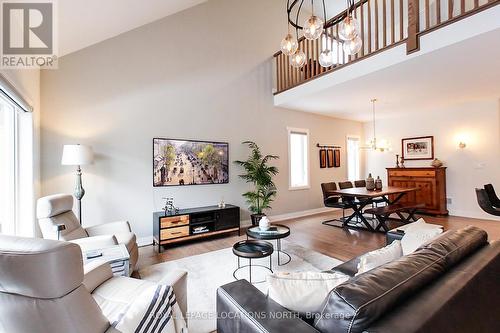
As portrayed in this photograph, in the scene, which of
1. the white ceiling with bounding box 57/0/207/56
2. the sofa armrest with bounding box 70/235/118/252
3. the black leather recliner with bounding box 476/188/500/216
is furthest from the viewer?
the black leather recliner with bounding box 476/188/500/216

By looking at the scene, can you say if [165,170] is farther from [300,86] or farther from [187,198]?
[300,86]

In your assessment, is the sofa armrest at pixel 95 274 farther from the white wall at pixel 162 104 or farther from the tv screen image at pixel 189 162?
the tv screen image at pixel 189 162

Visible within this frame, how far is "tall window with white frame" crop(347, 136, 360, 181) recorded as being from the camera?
23.7 ft

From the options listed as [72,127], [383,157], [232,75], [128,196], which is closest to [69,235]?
[128,196]

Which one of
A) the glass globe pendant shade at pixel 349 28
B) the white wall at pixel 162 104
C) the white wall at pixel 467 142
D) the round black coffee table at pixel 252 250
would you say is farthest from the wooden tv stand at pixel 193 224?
the white wall at pixel 467 142

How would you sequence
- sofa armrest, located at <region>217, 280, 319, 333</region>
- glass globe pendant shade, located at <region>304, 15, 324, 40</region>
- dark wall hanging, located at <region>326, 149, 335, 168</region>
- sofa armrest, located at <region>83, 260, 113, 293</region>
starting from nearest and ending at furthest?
sofa armrest, located at <region>217, 280, 319, 333</region> < sofa armrest, located at <region>83, 260, 113, 293</region> < glass globe pendant shade, located at <region>304, 15, 324, 40</region> < dark wall hanging, located at <region>326, 149, 335, 168</region>

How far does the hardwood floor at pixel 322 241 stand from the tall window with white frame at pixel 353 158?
242 cm

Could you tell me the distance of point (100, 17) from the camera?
10.1ft

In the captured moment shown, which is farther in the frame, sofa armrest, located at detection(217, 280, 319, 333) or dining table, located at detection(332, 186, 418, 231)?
dining table, located at detection(332, 186, 418, 231)

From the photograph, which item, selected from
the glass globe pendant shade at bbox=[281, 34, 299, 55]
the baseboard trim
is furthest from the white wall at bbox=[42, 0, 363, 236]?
the glass globe pendant shade at bbox=[281, 34, 299, 55]

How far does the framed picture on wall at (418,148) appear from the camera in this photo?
237 inches

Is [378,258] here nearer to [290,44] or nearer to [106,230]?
[290,44]

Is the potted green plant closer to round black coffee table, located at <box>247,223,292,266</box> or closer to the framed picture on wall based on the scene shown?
round black coffee table, located at <box>247,223,292,266</box>

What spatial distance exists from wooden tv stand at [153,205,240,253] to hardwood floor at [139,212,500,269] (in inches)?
5.5
